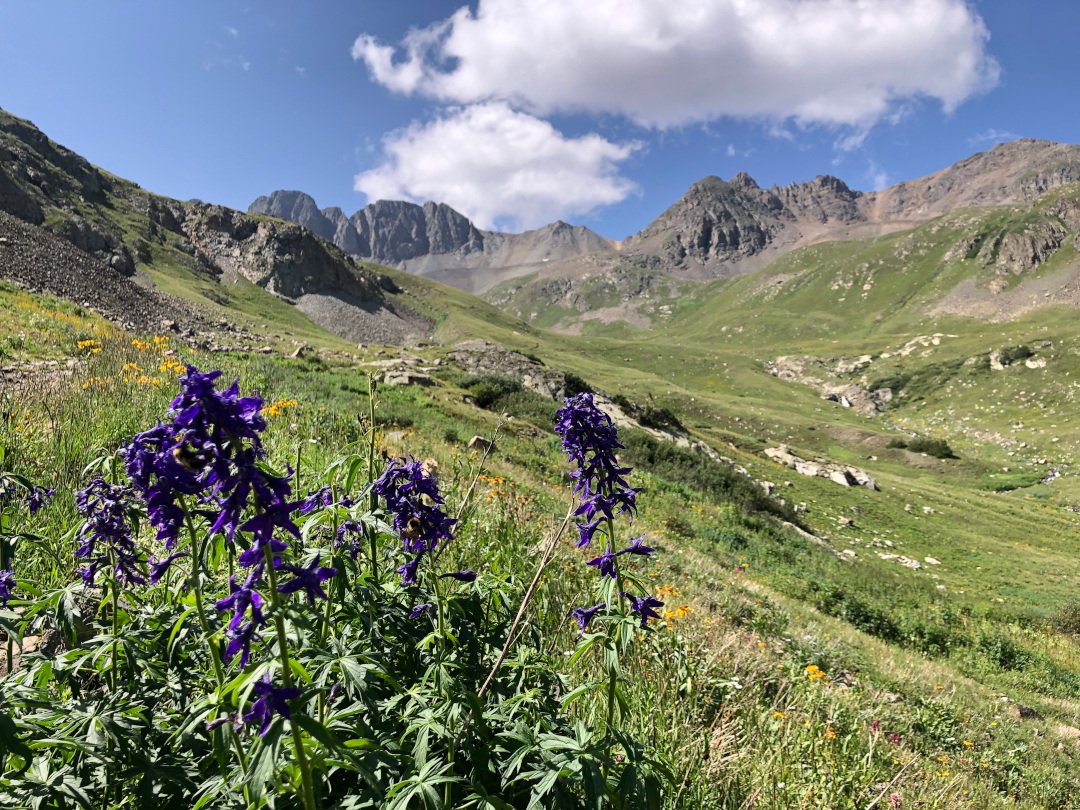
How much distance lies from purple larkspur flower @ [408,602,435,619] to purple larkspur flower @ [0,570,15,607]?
191 cm

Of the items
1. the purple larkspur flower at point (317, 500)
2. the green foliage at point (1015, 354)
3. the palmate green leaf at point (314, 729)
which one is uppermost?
the green foliage at point (1015, 354)

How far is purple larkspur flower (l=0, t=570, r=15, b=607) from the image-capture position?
8.36ft

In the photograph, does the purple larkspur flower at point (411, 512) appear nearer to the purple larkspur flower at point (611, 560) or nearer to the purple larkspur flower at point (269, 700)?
the purple larkspur flower at point (611, 560)

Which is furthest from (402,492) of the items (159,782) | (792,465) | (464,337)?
(464,337)

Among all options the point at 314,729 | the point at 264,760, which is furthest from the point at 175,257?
the point at 314,729

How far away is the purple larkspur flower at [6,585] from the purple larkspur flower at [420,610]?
1.91m

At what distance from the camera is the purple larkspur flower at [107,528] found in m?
2.60

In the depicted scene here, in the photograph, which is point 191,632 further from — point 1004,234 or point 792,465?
point 1004,234

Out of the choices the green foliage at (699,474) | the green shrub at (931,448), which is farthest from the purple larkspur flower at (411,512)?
the green shrub at (931,448)

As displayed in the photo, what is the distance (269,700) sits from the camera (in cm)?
154

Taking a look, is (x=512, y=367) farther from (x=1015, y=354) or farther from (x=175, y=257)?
(x=1015, y=354)

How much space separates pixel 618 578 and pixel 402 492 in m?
1.18

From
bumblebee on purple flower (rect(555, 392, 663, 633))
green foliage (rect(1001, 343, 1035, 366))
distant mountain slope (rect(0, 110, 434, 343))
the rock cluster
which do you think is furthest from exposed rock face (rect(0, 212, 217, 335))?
green foliage (rect(1001, 343, 1035, 366))

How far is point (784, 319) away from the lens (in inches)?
6284
